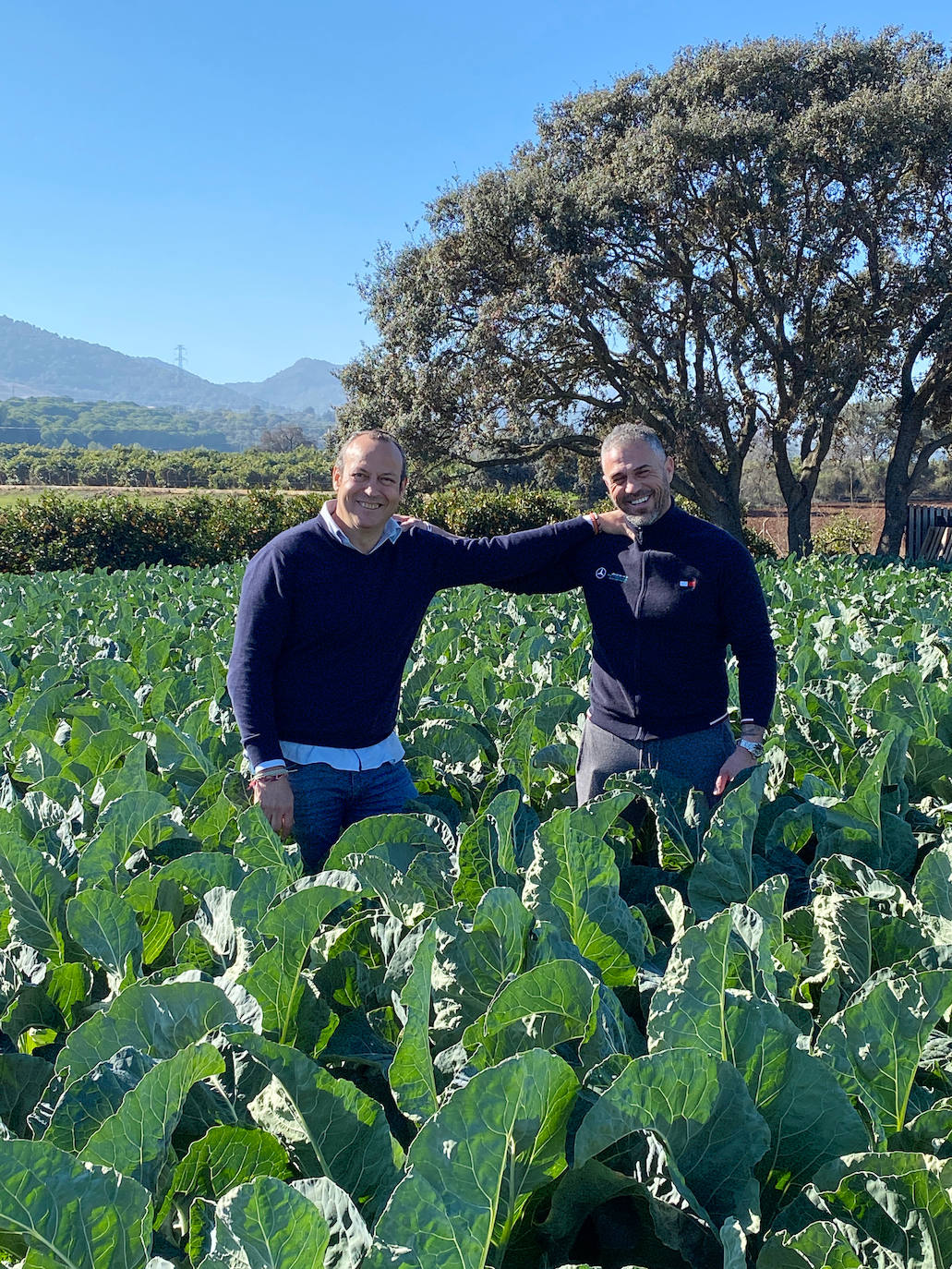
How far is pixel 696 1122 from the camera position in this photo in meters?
1.03

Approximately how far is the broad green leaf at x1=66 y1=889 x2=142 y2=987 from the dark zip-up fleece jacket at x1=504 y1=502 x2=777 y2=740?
1836 mm

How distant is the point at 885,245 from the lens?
24531 millimetres

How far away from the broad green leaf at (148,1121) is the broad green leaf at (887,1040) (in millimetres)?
780

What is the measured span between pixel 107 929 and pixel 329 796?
1311 millimetres

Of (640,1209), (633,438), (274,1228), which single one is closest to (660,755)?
(633,438)

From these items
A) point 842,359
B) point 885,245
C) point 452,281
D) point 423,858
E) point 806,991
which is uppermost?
point 885,245

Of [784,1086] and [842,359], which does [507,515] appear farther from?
[784,1086]

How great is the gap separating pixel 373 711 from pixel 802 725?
4.64 ft

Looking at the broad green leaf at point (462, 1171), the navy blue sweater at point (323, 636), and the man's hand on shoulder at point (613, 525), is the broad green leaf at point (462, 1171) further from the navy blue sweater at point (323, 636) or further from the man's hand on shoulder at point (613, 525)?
the man's hand on shoulder at point (613, 525)

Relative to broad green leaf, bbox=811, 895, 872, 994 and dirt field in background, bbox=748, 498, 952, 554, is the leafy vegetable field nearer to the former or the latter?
broad green leaf, bbox=811, 895, 872, 994

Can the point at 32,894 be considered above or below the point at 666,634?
below

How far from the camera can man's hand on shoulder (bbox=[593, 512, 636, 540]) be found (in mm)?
3160

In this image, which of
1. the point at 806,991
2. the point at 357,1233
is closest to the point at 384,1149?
the point at 357,1233

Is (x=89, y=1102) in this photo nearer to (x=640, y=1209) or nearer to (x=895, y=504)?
(x=640, y=1209)
